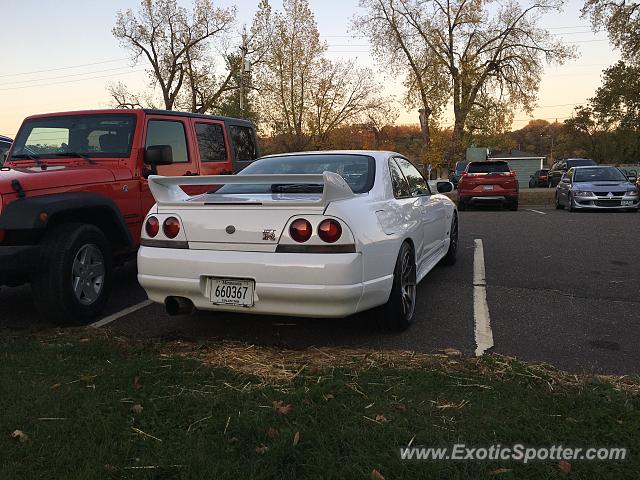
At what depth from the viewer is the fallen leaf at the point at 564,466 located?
2.26 metres

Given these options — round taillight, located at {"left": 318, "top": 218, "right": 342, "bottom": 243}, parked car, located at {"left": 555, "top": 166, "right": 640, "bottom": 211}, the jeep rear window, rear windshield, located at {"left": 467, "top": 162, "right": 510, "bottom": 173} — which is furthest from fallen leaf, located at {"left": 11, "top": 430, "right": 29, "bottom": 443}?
rear windshield, located at {"left": 467, "top": 162, "right": 510, "bottom": 173}

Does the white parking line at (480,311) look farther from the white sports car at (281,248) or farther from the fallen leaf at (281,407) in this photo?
the fallen leaf at (281,407)

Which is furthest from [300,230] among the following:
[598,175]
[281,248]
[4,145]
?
[598,175]

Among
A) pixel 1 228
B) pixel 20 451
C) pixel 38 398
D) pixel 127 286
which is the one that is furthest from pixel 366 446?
pixel 127 286

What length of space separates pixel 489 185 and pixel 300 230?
45.3 ft

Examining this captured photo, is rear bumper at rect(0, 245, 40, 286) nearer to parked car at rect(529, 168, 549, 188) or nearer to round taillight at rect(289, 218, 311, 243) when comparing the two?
round taillight at rect(289, 218, 311, 243)

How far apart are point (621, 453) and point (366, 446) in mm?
1130

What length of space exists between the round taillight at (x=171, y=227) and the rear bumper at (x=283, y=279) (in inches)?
5.2

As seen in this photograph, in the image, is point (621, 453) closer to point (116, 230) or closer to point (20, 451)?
point (20, 451)

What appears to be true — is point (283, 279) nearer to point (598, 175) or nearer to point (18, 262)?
point (18, 262)

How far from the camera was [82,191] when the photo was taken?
4582mm

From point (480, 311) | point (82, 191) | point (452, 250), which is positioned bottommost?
point (480, 311)

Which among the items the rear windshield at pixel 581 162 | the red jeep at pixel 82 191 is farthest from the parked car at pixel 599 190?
the rear windshield at pixel 581 162

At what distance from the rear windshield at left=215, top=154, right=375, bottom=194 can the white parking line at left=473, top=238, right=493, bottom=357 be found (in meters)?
1.44
